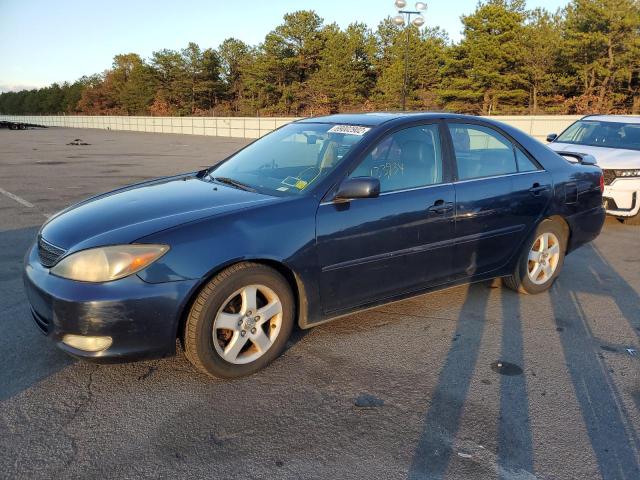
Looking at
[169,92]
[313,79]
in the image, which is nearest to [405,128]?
[313,79]

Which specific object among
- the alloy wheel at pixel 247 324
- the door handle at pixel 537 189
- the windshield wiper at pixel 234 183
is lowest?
the alloy wheel at pixel 247 324

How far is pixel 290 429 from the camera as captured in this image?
2754mm

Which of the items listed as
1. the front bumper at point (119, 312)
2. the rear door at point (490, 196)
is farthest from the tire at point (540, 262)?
the front bumper at point (119, 312)

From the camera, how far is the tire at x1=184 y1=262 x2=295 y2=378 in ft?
9.96

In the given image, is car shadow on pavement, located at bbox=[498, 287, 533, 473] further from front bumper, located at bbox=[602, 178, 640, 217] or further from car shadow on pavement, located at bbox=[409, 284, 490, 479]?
front bumper, located at bbox=[602, 178, 640, 217]

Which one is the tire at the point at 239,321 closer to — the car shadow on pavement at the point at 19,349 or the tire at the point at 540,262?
the car shadow on pavement at the point at 19,349

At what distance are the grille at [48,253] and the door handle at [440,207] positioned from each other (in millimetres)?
2383

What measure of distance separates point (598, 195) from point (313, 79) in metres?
54.1

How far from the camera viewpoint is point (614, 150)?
27.8 ft

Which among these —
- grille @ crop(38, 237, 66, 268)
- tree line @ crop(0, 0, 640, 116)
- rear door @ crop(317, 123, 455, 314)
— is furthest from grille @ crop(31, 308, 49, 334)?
tree line @ crop(0, 0, 640, 116)

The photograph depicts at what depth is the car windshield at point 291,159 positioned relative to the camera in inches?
145

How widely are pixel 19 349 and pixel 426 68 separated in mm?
49205

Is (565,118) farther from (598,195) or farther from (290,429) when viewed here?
(290,429)

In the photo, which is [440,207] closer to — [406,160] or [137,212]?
[406,160]
